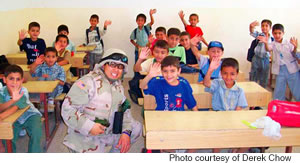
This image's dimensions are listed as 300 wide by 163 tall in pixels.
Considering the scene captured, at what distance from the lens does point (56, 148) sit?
358cm

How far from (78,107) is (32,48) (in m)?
2.93

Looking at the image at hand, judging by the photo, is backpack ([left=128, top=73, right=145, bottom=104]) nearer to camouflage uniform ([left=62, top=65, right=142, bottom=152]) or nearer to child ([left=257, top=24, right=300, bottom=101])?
child ([left=257, top=24, right=300, bottom=101])

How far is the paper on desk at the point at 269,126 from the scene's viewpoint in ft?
6.97

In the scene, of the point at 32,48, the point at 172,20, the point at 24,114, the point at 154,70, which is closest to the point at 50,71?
the point at 32,48

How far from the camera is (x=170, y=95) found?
9.37ft

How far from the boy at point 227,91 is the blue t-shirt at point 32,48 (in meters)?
2.89

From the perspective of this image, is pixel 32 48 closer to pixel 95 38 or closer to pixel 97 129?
pixel 95 38

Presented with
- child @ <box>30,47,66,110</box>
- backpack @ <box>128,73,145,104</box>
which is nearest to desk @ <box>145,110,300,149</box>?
child @ <box>30,47,66,110</box>

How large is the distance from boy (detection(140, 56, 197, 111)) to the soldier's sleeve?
0.68m

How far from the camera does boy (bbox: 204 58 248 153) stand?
9.82 ft

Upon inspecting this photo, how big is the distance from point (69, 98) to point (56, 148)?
1.39 m

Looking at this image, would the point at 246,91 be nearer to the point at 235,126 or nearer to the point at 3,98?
the point at 235,126

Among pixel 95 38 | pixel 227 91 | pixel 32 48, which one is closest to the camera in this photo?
pixel 227 91

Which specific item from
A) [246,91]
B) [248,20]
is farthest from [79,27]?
[246,91]
